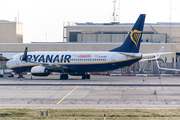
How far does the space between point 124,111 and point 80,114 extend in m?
3.14

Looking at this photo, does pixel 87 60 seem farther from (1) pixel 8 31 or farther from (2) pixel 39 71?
(1) pixel 8 31

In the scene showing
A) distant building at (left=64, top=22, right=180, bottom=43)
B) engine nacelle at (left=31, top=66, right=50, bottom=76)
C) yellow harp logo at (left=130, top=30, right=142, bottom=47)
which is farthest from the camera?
distant building at (left=64, top=22, right=180, bottom=43)

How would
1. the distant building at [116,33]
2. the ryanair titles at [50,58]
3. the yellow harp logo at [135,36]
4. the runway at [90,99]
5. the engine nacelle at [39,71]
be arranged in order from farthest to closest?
1. the distant building at [116,33]
2. the ryanair titles at [50,58]
3. the engine nacelle at [39,71]
4. the yellow harp logo at [135,36]
5. the runway at [90,99]

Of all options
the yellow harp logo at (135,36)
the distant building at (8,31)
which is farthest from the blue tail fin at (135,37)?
the distant building at (8,31)

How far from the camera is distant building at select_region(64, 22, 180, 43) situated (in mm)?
81250

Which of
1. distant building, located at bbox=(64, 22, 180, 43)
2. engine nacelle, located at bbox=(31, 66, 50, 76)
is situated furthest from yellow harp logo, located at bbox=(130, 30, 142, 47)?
distant building, located at bbox=(64, 22, 180, 43)

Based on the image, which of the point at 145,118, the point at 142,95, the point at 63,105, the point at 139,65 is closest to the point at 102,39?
the point at 139,65

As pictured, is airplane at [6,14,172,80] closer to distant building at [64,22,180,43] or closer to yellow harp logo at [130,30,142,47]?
yellow harp logo at [130,30,142,47]

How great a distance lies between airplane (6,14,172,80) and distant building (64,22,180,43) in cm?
2794

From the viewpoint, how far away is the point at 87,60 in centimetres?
5194

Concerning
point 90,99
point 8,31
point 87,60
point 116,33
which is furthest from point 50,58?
point 8,31

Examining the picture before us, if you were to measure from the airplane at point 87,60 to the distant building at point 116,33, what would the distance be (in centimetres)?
2794

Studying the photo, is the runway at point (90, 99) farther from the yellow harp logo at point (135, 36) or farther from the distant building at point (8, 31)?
the distant building at point (8, 31)

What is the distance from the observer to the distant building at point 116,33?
81250mm
